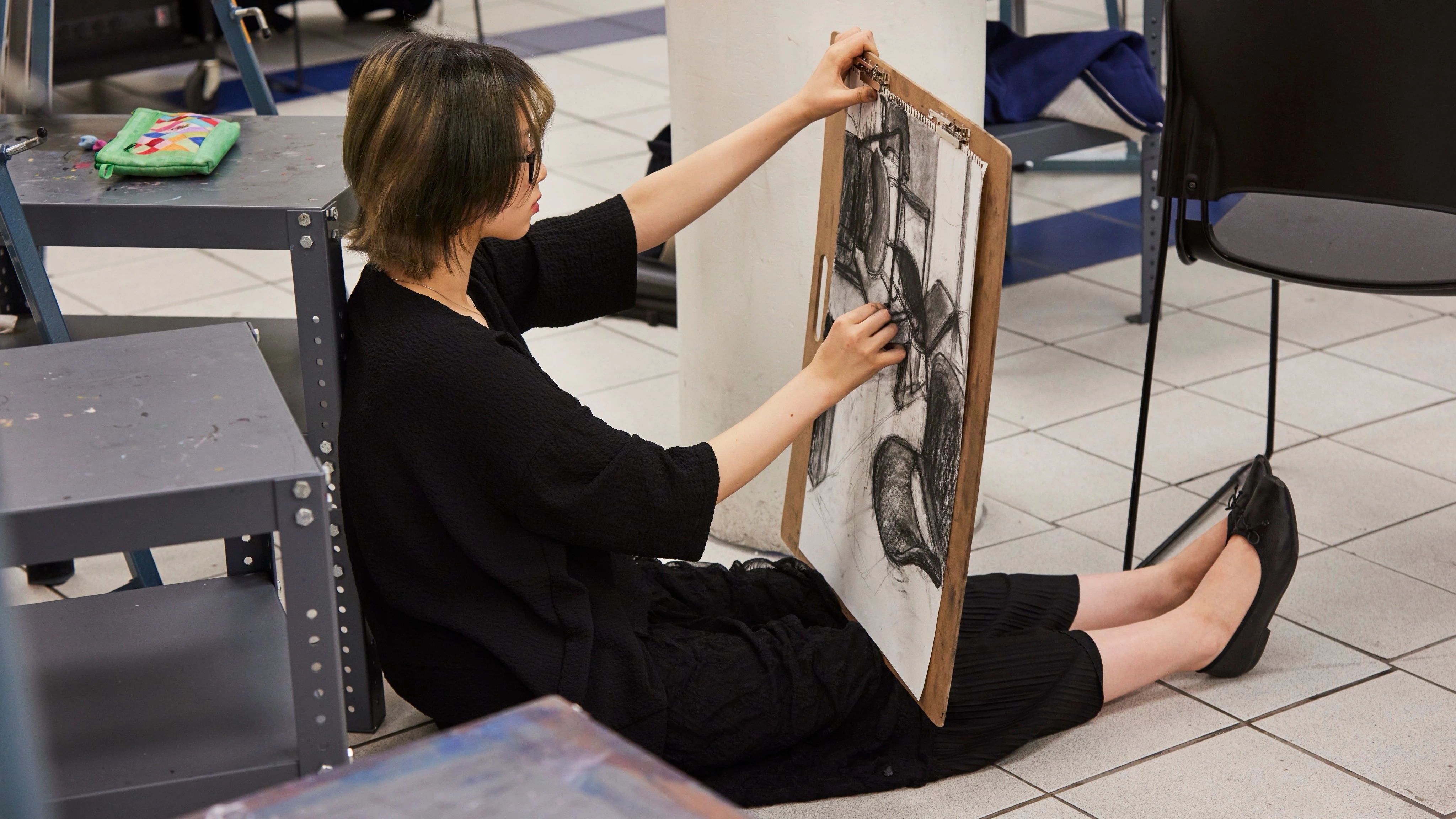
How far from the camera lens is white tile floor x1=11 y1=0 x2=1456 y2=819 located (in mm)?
1794

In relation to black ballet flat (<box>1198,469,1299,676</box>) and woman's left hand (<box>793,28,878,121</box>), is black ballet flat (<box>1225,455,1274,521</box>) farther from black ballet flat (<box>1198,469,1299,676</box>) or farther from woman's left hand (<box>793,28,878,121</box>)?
woman's left hand (<box>793,28,878,121</box>)

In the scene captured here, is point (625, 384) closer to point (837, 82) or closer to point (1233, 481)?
point (1233, 481)

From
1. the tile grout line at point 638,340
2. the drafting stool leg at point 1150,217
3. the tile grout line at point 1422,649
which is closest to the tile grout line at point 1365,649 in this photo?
the tile grout line at point 1422,649

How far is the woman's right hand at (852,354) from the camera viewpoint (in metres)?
1.64

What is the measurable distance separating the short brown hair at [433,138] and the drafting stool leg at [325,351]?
116mm

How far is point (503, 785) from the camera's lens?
82cm

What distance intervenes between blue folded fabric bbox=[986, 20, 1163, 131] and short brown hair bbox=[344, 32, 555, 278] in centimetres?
173

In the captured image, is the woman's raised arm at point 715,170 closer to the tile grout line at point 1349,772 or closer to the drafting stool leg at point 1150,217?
the tile grout line at point 1349,772

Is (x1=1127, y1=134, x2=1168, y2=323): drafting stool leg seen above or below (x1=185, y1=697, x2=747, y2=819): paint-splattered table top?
below

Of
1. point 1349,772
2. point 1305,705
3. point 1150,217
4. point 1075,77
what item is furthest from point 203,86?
point 1349,772

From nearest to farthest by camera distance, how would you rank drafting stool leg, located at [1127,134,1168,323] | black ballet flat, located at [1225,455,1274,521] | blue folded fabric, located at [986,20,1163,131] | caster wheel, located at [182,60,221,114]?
black ballet flat, located at [1225,455,1274,521] → blue folded fabric, located at [986,20,1163,131] → drafting stool leg, located at [1127,134,1168,323] → caster wheel, located at [182,60,221,114]

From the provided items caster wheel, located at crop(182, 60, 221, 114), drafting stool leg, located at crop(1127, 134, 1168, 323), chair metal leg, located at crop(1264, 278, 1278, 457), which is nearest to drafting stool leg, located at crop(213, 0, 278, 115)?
chair metal leg, located at crop(1264, 278, 1278, 457)

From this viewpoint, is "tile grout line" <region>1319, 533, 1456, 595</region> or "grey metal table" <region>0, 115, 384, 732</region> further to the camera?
"tile grout line" <region>1319, 533, 1456, 595</region>

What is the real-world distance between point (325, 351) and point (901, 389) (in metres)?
0.67
